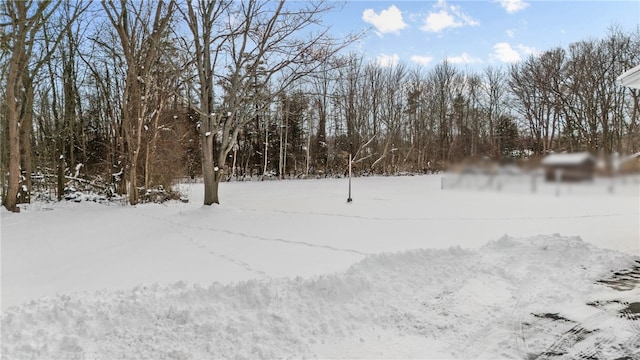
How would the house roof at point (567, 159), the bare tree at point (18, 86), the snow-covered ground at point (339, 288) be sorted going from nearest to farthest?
the house roof at point (567, 159)
the snow-covered ground at point (339, 288)
the bare tree at point (18, 86)

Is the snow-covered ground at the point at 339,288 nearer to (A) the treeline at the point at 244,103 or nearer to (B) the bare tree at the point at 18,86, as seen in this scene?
(A) the treeline at the point at 244,103

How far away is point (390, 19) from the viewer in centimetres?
278

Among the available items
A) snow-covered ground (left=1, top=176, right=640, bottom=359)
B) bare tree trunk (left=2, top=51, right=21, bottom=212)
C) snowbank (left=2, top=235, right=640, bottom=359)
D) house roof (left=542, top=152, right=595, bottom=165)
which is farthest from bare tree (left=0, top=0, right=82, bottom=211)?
house roof (left=542, top=152, right=595, bottom=165)

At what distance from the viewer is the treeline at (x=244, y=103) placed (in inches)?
54.4

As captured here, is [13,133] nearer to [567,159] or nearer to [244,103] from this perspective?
[244,103]

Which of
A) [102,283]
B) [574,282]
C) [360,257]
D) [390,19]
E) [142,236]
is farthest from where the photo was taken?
[142,236]

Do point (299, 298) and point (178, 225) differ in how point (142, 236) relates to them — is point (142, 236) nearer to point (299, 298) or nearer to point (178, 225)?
point (178, 225)

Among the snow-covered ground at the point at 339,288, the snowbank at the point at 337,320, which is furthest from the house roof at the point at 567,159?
the snowbank at the point at 337,320

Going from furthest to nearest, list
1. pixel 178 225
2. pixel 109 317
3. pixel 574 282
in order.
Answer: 1. pixel 178 225
2. pixel 574 282
3. pixel 109 317

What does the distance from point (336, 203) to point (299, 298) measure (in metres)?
8.24

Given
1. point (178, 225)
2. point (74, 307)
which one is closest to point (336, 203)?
point (178, 225)

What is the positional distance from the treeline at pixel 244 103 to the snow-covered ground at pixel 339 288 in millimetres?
278

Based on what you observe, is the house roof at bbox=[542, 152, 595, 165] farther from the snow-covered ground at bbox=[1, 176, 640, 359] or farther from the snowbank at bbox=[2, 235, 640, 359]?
the snowbank at bbox=[2, 235, 640, 359]

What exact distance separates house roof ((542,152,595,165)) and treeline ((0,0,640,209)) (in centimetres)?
17
